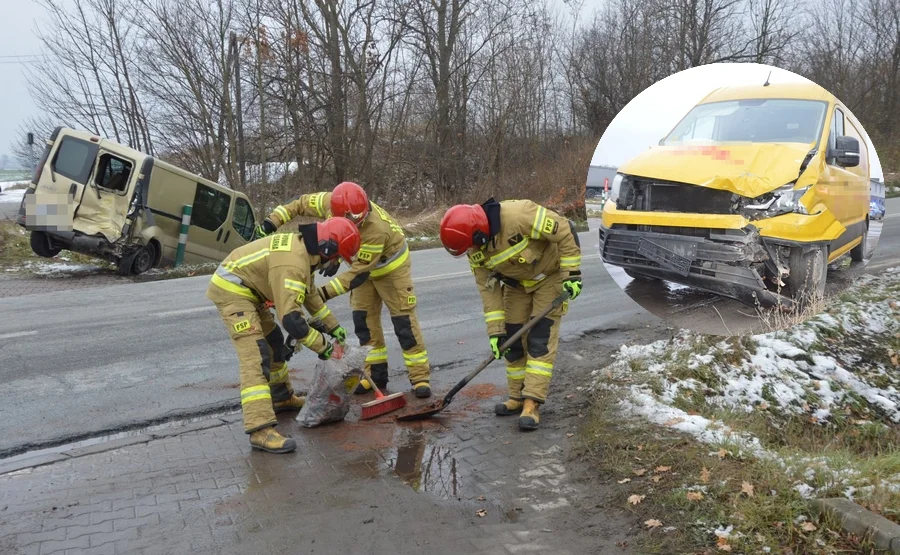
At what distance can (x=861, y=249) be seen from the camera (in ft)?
9.76

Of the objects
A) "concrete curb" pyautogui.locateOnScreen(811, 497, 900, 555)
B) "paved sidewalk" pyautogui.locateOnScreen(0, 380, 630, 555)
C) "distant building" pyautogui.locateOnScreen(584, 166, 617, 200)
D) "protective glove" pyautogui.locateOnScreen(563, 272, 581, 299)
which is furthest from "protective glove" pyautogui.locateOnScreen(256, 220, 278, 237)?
"concrete curb" pyautogui.locateOnScreen(811, 497, 900, 555)

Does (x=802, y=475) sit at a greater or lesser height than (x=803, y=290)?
lesser

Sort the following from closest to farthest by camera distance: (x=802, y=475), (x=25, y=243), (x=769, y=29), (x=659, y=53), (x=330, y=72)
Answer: (x=769, y=29) < (x=802, y=475) < (x=659, y=53) < (x=25, y=243) < (x=330, y=72)

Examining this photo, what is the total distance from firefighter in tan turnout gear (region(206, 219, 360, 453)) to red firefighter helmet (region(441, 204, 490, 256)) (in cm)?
68

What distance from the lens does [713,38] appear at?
3789 millimetres

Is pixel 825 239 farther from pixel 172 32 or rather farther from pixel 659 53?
pixel 172 32

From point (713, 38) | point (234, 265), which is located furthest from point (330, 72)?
point (713, 38)

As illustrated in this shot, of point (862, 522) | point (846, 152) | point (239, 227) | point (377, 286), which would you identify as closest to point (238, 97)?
point (239, 227)

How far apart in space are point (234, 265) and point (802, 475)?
3.73 metres

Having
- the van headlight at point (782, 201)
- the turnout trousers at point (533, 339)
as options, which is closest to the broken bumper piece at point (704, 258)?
the van headlight at point (782, 201)

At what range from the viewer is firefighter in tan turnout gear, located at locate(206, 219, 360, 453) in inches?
186

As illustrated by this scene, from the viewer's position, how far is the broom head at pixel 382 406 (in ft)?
17.6

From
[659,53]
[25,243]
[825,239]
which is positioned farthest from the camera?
[25,243]

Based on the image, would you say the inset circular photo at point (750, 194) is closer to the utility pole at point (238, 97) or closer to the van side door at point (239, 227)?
the van side door at point (239, 227)
